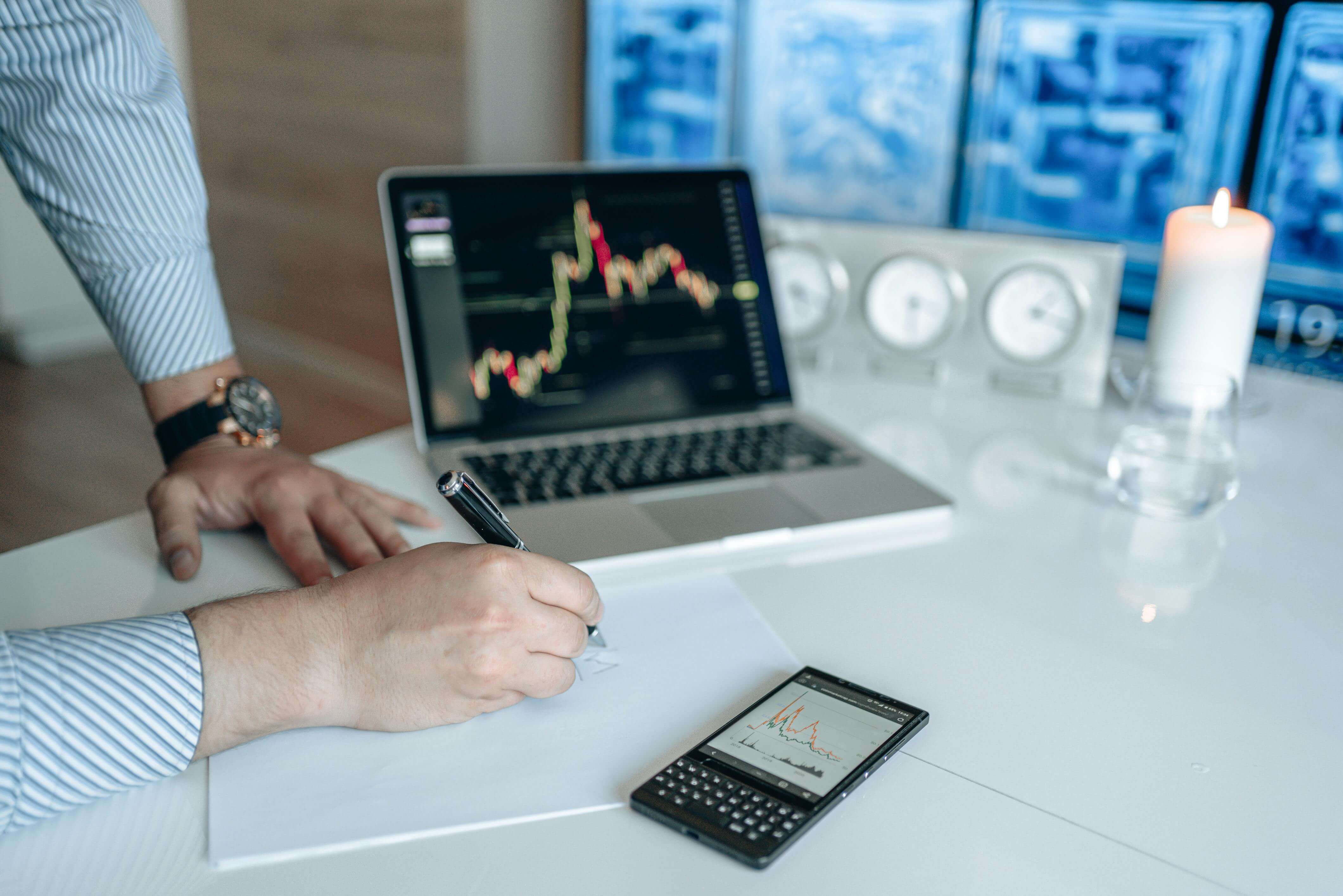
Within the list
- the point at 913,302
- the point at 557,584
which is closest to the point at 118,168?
the point at 557,584

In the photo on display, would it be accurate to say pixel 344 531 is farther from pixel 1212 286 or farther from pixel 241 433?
pixel 1212 286

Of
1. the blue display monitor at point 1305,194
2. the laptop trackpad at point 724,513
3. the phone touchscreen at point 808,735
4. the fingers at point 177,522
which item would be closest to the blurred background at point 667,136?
the blue display monitor at point 1305,194

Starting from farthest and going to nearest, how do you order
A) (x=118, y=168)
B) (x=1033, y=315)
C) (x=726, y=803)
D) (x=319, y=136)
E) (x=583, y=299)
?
(x=319, y=136)
(x=1033, y=315)
(x=583, y=299)
(x=118, y=168)
(x=726, y=803)

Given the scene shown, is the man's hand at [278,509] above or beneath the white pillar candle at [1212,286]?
beneath

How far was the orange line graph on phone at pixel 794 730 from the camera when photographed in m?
0.61

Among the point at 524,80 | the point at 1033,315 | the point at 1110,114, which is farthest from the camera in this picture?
the point at 524,80

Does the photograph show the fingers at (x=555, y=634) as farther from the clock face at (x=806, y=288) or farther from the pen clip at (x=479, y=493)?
the clock face at (x=806, y=288)

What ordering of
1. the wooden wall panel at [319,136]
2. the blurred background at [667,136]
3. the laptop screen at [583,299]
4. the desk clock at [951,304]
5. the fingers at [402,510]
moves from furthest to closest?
1. the wooden wall panel at [319,136]
2. the blurred background at [667,136]
3. the desk clock at [951,304]
4. the laptop screen at [583,299]
5. the fingers at [402,510]

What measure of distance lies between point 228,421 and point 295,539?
0.19m

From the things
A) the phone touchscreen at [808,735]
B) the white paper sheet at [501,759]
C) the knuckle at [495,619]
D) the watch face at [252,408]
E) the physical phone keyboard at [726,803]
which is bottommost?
the white paper sheet at [501,759]

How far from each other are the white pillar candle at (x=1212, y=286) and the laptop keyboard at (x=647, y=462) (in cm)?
41

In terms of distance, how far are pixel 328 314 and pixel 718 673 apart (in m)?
2.38

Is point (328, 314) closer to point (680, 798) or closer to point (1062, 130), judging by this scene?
point (1062, 130)

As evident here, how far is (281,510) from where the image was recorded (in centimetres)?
85
